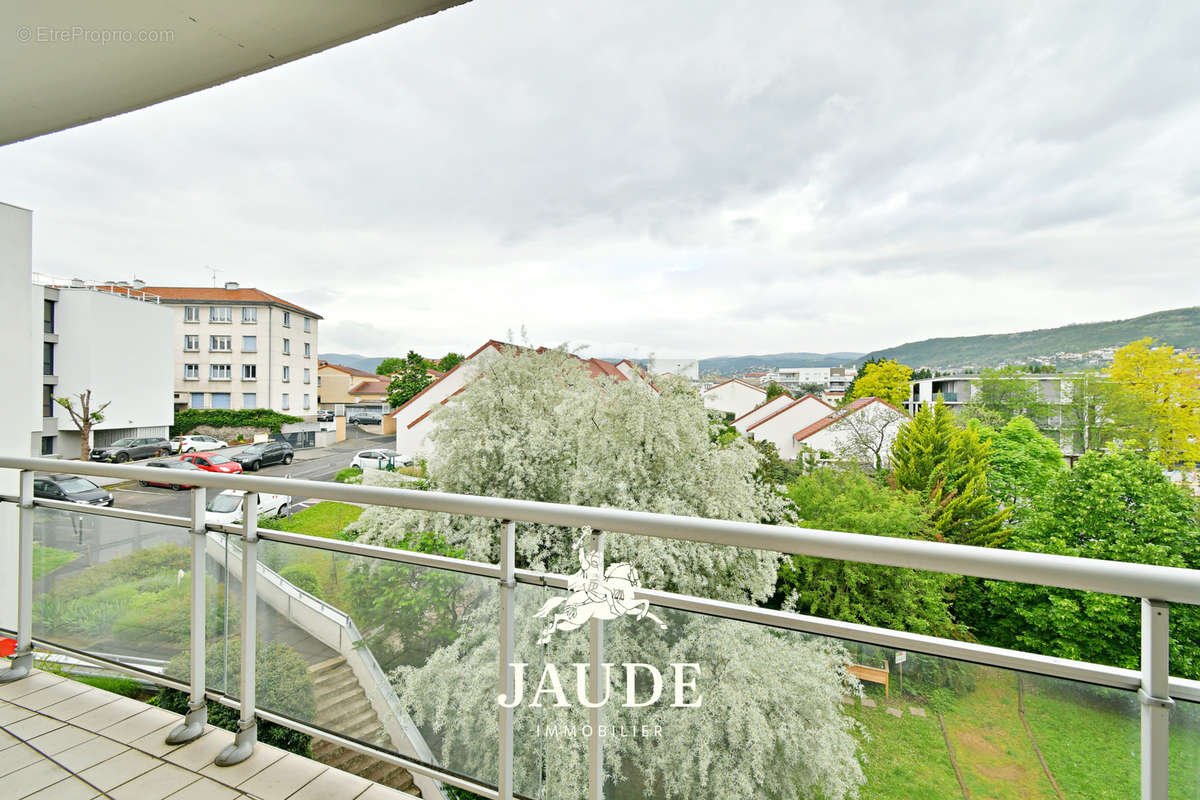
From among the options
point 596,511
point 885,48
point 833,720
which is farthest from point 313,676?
point 885,48

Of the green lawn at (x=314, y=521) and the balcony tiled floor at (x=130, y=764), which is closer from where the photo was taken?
the balcony tiled floor at (x=130, y=764)

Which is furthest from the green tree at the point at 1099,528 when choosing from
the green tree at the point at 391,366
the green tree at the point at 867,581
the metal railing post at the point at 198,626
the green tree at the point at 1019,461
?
the green tree at the point at 391,366

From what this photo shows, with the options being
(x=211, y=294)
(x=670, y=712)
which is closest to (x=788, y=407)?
(x=211, y=294)

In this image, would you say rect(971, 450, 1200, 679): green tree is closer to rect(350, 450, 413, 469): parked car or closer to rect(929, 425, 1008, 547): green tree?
rect(929, 425, 1008, 547): green tree

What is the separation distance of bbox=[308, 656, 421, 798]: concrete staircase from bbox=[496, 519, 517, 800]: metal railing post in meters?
0.32

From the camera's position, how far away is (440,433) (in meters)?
8.01

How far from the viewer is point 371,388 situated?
1398 centimetres

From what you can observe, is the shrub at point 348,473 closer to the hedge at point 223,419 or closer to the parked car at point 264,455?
the parked car at point 264,455

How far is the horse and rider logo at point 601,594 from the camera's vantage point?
3.48 feet

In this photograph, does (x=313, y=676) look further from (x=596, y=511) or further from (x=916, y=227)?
(x=916, y=227)

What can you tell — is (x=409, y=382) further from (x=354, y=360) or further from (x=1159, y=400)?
(x=1159, y=400)

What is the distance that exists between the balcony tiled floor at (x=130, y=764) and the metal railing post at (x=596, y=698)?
462 millimetres

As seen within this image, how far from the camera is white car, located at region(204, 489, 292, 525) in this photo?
1400mm

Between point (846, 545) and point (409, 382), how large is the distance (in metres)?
15.3
